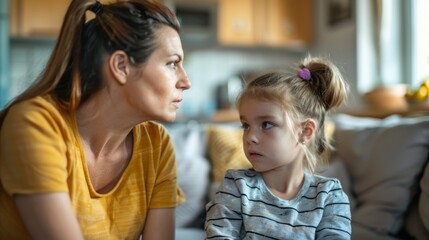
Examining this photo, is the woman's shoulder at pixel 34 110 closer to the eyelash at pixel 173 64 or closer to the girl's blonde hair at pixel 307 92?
the eyelash at pixel 173 64

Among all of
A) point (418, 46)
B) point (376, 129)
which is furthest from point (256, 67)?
point (376, 129)

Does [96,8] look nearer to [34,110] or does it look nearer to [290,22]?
[34,110]

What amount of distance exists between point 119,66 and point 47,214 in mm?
340

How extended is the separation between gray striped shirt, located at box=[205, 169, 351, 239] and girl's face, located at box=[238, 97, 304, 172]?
0.21ft

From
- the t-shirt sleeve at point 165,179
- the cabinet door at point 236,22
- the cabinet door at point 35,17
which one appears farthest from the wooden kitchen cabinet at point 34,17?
the t-shirt sleeve at point 165,179

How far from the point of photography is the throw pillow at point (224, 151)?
232 cm

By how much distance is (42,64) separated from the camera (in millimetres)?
1232

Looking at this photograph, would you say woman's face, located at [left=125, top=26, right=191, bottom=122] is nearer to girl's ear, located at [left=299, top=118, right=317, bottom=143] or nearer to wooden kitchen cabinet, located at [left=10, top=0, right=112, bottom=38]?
girl's ear, located at [left=299, top=118, right=317, bottom=143]

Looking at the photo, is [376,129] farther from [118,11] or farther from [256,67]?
[256,67]

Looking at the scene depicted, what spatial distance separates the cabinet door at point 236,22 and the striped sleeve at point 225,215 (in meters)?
3.66

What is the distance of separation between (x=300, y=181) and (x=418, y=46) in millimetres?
2858

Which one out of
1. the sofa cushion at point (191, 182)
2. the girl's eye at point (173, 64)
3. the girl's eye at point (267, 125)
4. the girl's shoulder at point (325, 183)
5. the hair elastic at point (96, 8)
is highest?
the hair elastic at point (96, 8)

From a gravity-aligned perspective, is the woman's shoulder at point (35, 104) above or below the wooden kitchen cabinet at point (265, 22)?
below

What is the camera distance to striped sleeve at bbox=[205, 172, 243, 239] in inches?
46.7
